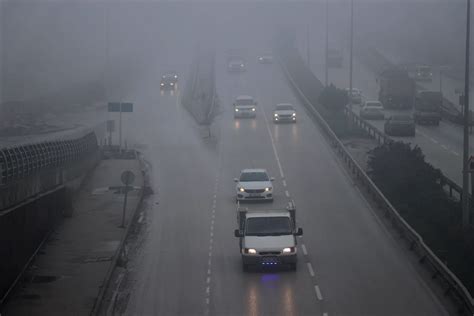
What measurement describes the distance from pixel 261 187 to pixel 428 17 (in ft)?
384

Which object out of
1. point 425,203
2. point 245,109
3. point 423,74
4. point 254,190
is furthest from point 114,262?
point 423,74

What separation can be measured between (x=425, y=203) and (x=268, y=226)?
8214mm

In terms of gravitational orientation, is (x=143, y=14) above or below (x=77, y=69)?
above

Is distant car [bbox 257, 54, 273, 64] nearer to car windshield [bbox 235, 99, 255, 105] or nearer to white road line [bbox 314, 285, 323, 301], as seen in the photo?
car windshield [bbox 235, 99, 255, 105]

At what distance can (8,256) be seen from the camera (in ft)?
69.0

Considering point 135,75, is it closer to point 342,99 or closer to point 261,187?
point 342,99

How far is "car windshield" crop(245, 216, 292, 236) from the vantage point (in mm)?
23484

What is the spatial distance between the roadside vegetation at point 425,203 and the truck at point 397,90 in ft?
86.8

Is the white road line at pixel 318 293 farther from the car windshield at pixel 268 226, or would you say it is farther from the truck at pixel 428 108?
the truck at pixel 428 108

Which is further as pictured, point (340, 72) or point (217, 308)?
point (340, 72)

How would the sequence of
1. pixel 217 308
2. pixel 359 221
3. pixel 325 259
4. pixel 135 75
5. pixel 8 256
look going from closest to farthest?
1. pixel 217 308
2. pixel 8 256
3. pixel 325 259
4. pixel 359 221
5. pixel 135 75

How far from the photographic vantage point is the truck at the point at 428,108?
194 feet

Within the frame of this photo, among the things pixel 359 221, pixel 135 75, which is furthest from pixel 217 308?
pixel 135 75

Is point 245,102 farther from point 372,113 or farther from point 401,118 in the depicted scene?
point 401,118
